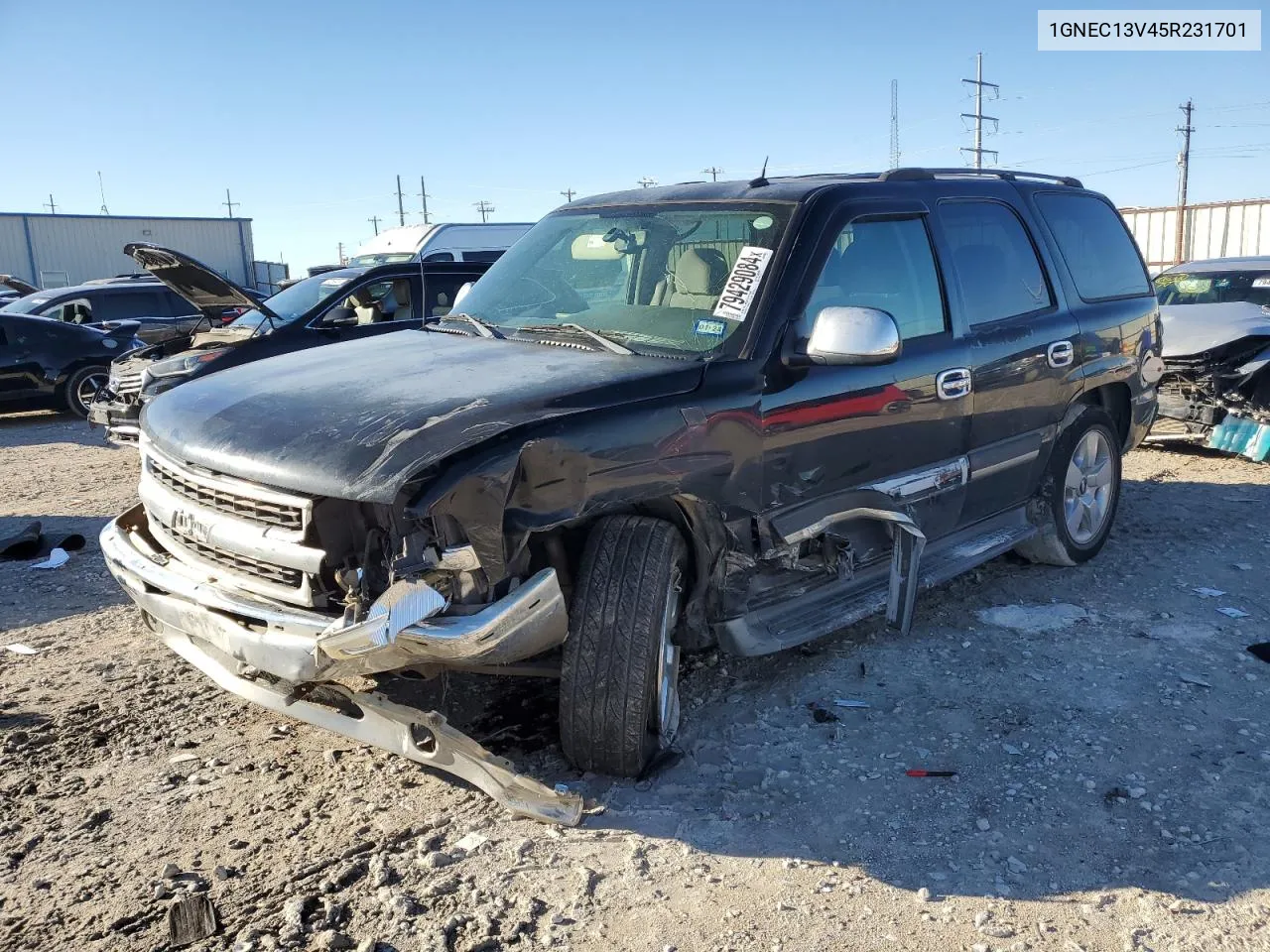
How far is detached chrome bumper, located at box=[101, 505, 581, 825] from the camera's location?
107 inches

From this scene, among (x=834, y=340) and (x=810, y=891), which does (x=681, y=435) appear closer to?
(x=834, y=340)

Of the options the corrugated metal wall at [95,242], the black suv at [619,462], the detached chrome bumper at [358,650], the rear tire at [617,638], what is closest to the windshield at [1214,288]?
the black suv at [619,462]

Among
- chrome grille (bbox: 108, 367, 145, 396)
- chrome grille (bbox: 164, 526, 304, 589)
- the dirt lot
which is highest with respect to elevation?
chrome grille (bbox: 164, 526, 304, 589)

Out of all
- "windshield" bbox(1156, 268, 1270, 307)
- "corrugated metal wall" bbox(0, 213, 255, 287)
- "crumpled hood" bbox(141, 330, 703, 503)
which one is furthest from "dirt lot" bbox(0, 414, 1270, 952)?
"corrugated metal wall" bbox(0, 213, 255, 287)

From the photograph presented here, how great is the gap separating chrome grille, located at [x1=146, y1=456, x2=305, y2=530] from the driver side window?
1.91 metres

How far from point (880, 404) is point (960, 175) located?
156cm

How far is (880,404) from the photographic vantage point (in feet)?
13.0

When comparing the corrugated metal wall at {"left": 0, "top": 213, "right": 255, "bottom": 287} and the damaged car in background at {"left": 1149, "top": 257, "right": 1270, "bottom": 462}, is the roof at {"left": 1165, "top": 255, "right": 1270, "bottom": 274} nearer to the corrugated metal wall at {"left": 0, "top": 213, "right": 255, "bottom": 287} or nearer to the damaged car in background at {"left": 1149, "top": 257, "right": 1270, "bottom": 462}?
the damaged car in background at {"left": 1149, "top": 257, "right": 1270, "bottom": 462}

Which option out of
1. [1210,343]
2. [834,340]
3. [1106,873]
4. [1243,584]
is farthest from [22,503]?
[1210,343]

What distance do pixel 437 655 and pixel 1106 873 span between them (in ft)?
6.60

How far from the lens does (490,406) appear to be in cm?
297

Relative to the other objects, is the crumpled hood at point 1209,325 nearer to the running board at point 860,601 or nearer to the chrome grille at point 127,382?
the running board at point 860,601

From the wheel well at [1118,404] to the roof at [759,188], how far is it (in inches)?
63.1

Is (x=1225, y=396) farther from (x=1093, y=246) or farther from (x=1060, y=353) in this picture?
(x=1060, y=353)
